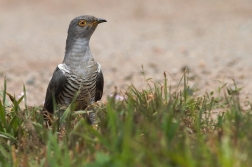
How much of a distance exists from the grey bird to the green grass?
41 cm

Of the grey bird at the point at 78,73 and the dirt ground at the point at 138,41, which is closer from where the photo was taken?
the grey bird at the point at 78,73

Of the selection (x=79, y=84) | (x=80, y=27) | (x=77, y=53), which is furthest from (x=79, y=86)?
(x=80, y=27)

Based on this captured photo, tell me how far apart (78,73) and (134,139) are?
2046 mm

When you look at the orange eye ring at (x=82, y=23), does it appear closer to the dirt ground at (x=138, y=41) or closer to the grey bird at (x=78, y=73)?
the grey bird at (x=78, y=73)

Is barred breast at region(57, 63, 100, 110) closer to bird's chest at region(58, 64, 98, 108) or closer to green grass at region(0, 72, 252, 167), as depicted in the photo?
bird's chest at region(58, 64, 98, 108)

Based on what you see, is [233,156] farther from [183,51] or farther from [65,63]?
[183,51]

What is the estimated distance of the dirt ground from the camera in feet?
28.3

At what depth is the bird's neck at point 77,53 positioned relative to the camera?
5527 millimetres

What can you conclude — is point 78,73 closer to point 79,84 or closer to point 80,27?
Result: point 79,84

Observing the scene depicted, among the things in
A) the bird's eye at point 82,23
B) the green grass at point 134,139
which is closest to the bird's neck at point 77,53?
the bird's eye at point 82,23

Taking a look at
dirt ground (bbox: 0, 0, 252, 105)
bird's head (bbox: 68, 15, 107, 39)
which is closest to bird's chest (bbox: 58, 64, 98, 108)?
bird's head (bbox: 68, 15, 107, 39)

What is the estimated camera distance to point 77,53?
5.58 meters

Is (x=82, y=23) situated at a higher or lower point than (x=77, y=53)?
higher

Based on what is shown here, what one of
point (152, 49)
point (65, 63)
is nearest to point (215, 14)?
point (152, 49)
